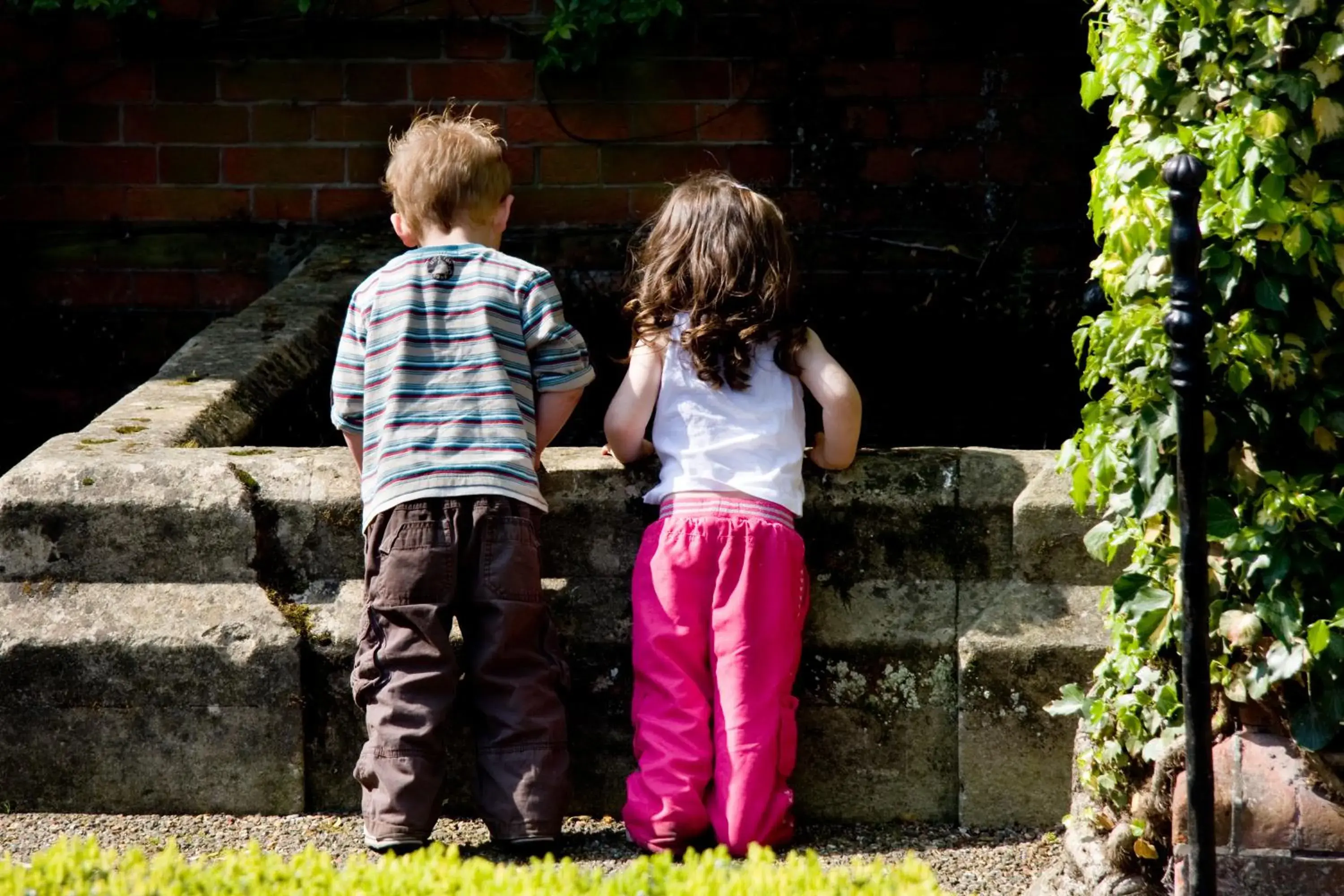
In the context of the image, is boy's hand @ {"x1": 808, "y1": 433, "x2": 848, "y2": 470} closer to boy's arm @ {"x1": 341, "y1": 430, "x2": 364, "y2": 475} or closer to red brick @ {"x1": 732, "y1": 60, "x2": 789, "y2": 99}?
boy's arm @ {"x1": 341, "y1": 430, "x2": 364, "y2": 475}

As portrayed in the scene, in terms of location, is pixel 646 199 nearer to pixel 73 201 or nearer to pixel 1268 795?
pixel 73 201

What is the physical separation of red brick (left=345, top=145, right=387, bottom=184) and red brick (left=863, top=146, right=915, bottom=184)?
62.8 inches

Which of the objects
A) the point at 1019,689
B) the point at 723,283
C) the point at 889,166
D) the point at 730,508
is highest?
the point at 889,166

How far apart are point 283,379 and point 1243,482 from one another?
2449 mm

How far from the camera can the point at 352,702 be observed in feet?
9.87

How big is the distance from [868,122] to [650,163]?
72 cm

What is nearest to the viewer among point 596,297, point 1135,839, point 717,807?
point 1135,839

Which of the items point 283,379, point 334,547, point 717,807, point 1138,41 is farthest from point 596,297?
point 1138,41

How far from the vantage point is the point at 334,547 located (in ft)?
10.0

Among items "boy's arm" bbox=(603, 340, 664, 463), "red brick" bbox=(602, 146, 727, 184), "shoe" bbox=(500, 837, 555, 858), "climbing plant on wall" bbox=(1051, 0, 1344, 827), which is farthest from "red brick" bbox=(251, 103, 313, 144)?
"climbing plant on wall" bbox=(1051, 0, 1344, 827)

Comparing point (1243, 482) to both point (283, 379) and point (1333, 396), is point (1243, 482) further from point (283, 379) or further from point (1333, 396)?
point (283, 379)

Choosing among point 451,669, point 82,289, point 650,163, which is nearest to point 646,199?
point 650,163

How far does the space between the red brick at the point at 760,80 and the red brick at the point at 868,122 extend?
22cm

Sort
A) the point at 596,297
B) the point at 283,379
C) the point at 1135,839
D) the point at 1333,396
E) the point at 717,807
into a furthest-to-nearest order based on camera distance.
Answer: the point at 596,297 → the point at 283,379 → the point at 717,807 → the point at 1135,839 → the point at 1333,396
